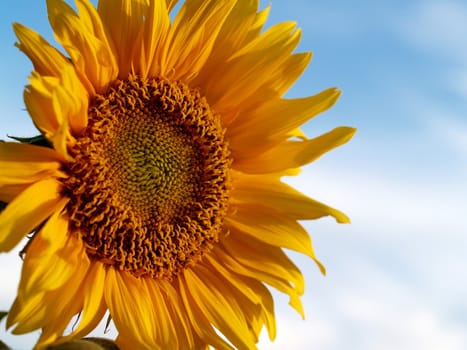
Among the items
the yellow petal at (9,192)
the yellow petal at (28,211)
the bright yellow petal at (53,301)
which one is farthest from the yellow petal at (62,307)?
the yellow petal at (9,192)

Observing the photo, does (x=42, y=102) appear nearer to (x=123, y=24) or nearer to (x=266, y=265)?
(x=123, y=24)

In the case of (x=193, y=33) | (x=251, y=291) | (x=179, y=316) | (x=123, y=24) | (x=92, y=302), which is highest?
(x=193, y=33)

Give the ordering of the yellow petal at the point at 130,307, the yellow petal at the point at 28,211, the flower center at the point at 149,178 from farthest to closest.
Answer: the flower center at the point at 149,178 < the yellow petal at the point at 130,307 < the yellow petal at the point at 28,211

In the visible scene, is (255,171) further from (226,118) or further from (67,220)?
(67,220)

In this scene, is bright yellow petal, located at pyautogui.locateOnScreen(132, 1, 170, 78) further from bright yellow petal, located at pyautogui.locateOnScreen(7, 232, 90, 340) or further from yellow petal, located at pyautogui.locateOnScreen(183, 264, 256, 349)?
yellow petal, located at pyautogui.locateOnScreen(183, 264, 256, 349)

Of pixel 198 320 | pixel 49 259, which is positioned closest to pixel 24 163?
pixel 49 259

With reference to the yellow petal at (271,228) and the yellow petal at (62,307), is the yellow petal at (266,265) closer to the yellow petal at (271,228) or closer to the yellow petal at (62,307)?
the yellow petal at (271,228)
